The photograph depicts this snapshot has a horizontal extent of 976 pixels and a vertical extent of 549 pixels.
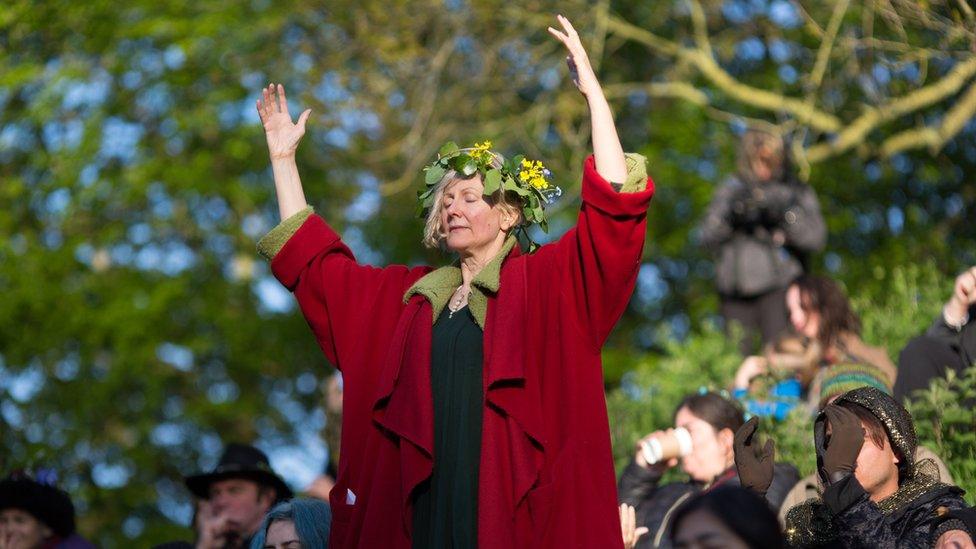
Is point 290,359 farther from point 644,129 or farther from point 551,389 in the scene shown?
point 551,389

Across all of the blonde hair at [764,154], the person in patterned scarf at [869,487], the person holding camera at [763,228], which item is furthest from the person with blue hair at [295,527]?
the blonde hair at [764,154]

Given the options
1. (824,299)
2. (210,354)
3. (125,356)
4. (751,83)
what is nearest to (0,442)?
(125,356)

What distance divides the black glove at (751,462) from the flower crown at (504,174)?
2.85ft

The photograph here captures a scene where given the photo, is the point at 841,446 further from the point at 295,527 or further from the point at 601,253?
the point at 295,527

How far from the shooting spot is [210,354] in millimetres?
17844

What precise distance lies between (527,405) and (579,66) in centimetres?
97

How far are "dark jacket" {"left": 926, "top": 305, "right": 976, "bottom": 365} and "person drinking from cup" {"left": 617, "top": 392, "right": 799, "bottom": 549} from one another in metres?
0.91

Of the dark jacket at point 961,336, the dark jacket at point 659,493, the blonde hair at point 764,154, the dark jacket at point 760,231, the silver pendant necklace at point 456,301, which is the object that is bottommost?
the dark jacket at point 760,231

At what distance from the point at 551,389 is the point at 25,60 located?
11.5 meters

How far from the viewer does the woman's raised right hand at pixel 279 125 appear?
18.5 ft

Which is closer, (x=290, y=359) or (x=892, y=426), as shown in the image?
(x=892, y=426)

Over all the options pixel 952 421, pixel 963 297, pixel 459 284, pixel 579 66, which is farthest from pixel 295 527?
pixel 963 297

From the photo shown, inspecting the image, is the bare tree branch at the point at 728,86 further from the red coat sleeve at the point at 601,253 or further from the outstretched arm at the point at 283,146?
the red coat sleeve at the point at 601,253

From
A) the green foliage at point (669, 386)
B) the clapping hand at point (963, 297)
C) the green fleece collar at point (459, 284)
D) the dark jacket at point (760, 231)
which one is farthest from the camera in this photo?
the dark jacket at point (760, 231)
